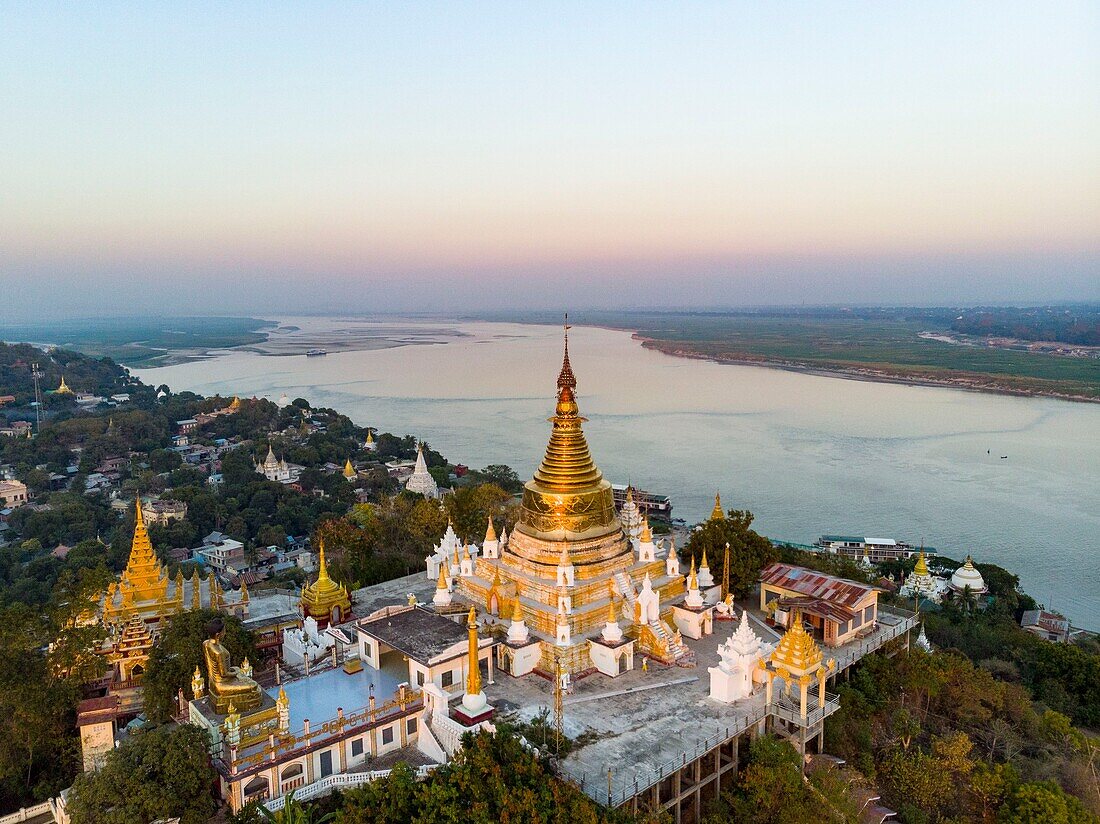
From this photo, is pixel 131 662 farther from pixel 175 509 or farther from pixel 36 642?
pixel 175 509

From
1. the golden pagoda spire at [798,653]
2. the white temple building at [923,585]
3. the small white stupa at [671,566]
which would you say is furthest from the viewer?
the white temple building at [923,585]

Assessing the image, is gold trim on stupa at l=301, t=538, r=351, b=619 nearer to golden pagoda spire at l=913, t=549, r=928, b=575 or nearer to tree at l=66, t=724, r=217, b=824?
tree at l=66, t=724, r=217, b=824

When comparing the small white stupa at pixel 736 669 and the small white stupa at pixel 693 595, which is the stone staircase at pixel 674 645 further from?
the small white stupa at pixel 736 669

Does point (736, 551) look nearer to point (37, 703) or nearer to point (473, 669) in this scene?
point (473, 669)

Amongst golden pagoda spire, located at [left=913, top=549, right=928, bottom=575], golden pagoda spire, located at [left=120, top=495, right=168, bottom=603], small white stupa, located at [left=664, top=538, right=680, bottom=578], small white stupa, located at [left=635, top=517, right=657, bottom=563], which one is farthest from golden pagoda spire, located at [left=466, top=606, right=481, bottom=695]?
golden pagoda spire, located at [left=913, top=549, right=928, bottom=575]

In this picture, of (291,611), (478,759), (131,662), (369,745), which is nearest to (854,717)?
(478,759)

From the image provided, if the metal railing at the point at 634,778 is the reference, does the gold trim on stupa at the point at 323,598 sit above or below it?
above

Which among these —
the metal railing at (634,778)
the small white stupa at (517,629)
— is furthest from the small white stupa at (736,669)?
the small white stupa at (517,629)

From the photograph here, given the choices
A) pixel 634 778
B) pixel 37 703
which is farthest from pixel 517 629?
pixel 37 703
